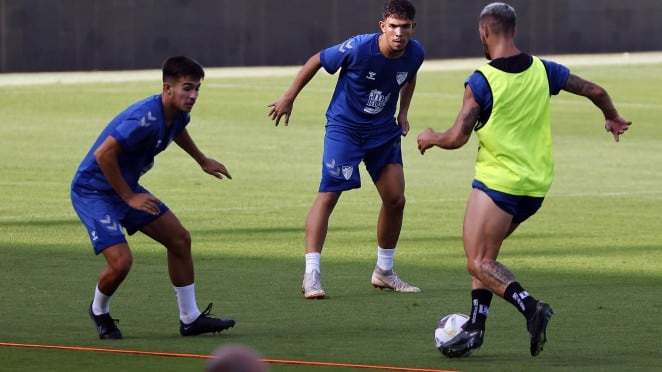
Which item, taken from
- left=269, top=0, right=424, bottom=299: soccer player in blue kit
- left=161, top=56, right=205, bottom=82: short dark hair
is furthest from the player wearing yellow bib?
left=269, top=0, right=424, bottom=299: soccer player in blue kit

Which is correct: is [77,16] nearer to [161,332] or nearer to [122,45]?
[122,45]

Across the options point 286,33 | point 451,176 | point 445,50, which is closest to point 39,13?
point 286,33

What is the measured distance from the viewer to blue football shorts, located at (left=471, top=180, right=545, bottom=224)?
916cm

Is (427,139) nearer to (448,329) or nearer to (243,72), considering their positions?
(448,329)

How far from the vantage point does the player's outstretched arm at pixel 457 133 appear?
885cm

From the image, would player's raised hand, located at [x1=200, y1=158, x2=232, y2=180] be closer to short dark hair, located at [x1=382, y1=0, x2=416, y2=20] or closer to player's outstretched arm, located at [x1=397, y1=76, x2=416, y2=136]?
short dark hair, located at [x1=382, y1=0, x2=416, y2=20]

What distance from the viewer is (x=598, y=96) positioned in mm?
9492

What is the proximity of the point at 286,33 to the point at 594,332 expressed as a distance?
1215 inches

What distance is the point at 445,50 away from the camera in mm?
42500

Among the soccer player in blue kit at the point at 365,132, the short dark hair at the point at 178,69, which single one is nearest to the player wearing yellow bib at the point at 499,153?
the short dark hair at the point at 178,69

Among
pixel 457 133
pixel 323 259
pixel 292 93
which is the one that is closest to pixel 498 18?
pixel 457 133

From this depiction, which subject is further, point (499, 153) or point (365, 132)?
point (365, 132)

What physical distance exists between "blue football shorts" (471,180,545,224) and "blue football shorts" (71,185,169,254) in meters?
1.84

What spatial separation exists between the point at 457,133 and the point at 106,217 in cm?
207
